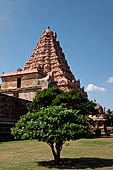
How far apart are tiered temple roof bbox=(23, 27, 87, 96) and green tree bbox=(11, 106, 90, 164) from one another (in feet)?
79.5

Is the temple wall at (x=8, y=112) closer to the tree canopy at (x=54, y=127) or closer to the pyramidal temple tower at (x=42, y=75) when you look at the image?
the pyramidal temple tower at (x=42, y=75)

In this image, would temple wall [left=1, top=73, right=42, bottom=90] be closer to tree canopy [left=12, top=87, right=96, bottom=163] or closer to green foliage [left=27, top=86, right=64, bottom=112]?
green foliage [left=27, top=86, right=64, bottom=112]

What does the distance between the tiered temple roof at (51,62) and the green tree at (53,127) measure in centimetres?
2423

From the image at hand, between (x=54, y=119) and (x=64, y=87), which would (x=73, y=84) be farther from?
(x=54, y=119)

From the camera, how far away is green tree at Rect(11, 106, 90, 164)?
775 cm

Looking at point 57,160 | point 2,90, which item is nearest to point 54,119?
point 57,160

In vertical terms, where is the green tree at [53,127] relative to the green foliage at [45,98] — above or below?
below

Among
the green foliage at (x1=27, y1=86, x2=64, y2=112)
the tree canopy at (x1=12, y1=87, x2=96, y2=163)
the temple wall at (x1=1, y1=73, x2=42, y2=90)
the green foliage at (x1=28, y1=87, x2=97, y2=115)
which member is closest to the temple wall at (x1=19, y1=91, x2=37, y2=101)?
the temple wall at (x1=1, y1=73, x2=42, y2=90)

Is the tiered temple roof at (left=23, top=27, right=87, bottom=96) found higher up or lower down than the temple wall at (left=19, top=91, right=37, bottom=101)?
higher up

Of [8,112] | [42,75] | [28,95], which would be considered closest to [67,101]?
[8,112]

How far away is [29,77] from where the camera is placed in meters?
31.9

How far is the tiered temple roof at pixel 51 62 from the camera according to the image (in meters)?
36.1

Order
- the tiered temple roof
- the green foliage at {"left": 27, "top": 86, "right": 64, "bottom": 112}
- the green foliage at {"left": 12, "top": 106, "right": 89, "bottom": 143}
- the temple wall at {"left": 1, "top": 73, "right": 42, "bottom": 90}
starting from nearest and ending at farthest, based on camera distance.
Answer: the green foliage at {"left": 12, "top": 106, "right": 89, "bottom": 143} → the green foliage at {"left": 27, "top": 86, "right": 64, "bottom": 112} → the temple wall at {"left": 1, "top": 73, "right": 42, "bottom": 90} → the tiered temple roof

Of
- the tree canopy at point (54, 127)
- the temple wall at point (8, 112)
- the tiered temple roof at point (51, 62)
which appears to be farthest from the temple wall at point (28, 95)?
the tree canopy at point (54, 127)
